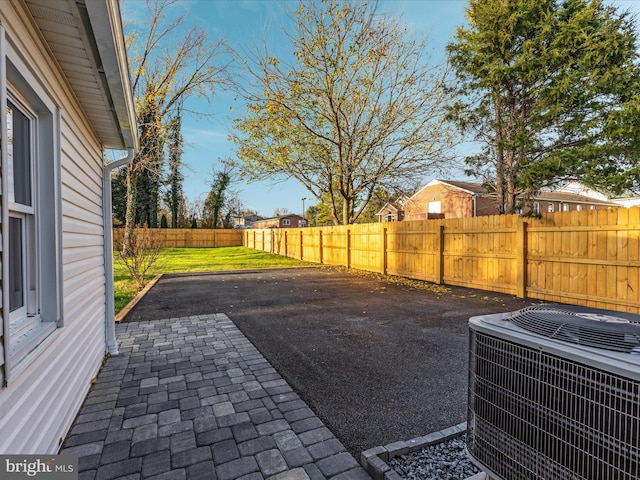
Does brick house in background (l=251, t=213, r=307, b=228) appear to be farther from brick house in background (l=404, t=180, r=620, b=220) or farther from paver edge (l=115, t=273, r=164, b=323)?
paver edge (l=115, t=273, r=164, b=323)

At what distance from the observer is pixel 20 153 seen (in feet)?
6.17

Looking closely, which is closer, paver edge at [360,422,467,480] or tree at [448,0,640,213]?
paver edge at [360,422,467,480]

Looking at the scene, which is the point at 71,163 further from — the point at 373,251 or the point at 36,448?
the point at 373,251

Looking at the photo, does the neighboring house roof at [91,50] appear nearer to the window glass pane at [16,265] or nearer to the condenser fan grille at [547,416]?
the window glass pane at [16,265]

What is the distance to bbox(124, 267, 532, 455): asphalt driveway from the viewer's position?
250 cm

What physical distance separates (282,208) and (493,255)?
5699 cm

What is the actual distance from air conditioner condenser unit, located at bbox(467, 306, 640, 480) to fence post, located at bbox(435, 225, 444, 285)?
7.39 meters

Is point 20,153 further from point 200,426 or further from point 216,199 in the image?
point 216,199

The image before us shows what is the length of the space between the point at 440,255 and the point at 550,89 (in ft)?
17.7

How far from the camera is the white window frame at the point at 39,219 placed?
1.69 meters

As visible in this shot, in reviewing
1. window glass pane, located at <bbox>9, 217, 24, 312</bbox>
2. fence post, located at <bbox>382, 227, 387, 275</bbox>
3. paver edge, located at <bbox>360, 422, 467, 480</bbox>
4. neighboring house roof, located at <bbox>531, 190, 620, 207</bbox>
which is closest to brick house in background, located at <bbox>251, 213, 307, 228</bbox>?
neighboring house roof, located at <bbox>531, 190, 620, 207</bbox>

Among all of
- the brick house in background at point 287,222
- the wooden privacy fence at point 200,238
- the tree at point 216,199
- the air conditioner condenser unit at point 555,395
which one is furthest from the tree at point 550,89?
the brick house in background at point 287,222

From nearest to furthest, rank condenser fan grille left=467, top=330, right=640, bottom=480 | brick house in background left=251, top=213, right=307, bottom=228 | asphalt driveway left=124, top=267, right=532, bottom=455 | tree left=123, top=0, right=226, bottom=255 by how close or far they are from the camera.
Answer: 1. condenser fan grille left=467, top=330, right=640, bottom=480
2. asphalt driveway left=124, top=267, right=532, bottom=455
3. tree left=123, top=0, right=226, bottom=255
4. brick house in background left=251, top=213, right=307, bottom=228

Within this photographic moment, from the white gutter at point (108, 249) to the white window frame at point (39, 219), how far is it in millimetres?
1861
